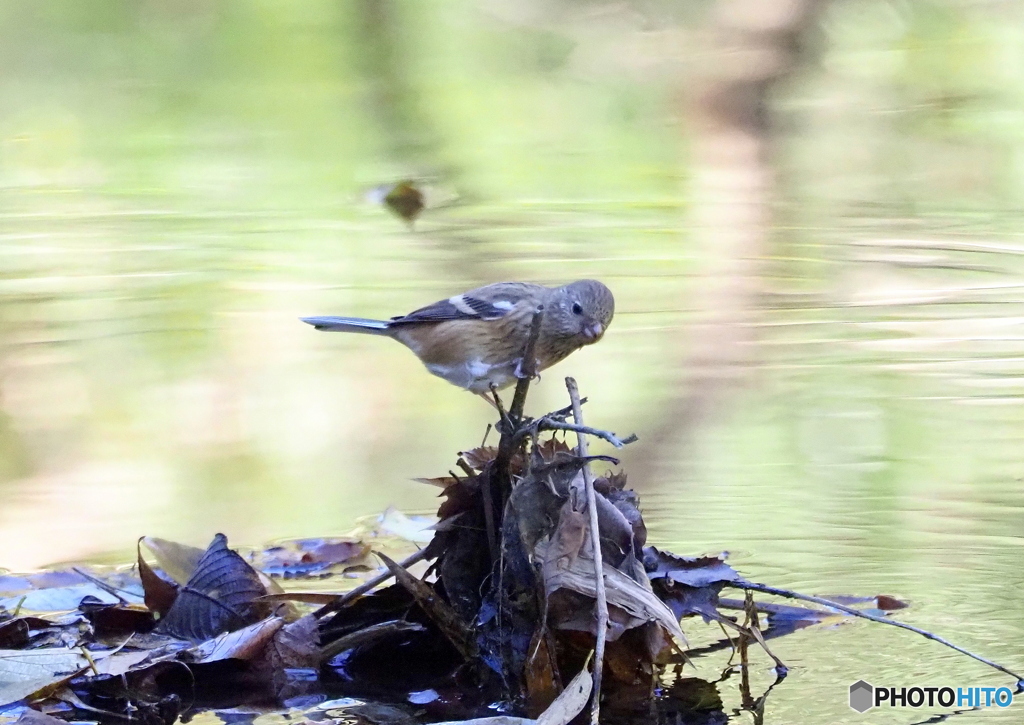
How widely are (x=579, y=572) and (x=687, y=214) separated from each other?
4.82m

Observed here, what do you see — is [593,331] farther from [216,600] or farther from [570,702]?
[570,702]

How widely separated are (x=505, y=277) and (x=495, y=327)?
2034 millimetres

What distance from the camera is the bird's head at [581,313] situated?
137 inches

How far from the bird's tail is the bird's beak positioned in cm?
71

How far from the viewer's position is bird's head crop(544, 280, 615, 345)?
349 cm

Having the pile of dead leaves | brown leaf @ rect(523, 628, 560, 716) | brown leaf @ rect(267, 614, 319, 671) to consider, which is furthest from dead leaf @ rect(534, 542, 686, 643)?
brown leaf @ rect(267, 614, 319, 671)

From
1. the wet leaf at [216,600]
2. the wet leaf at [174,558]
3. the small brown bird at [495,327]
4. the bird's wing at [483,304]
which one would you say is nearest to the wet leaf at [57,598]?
the wet leaf at [174,558]

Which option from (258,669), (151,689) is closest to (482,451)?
(258,669)

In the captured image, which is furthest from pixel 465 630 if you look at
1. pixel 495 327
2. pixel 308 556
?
pixel 495 327

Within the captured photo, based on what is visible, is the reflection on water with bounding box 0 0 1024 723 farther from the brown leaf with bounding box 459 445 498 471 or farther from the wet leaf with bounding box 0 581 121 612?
the brown leaf with bounding box 459 445 498 471

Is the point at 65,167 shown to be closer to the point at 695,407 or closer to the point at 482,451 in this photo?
the point at 695,407

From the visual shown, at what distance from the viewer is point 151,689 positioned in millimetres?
2412

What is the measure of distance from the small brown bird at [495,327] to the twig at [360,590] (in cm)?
93

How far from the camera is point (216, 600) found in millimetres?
2658
